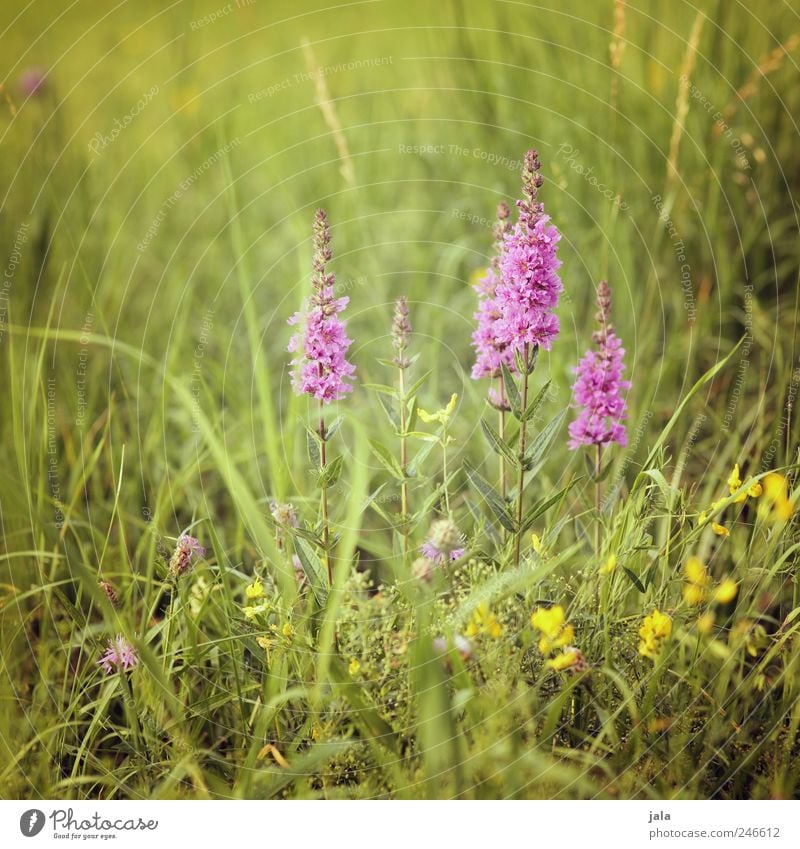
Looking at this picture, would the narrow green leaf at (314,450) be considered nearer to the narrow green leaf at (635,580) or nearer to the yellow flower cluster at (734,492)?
the narrow green leaf at (635,580)

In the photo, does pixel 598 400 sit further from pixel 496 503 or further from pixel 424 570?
pixel 424 570

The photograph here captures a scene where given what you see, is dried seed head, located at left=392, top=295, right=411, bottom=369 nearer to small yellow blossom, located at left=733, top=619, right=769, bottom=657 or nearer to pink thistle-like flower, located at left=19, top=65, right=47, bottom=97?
small yellow blossom, located at left=733, top=619, right=769, bottom=657

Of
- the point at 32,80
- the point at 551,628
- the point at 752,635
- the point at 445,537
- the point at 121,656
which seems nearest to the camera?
the point at 445,537

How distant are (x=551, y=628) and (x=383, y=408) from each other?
557mm

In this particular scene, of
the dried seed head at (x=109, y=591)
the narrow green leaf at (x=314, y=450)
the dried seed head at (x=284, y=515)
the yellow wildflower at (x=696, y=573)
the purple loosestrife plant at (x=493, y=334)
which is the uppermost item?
the purple loosestrife plant at (x=493, y=334)

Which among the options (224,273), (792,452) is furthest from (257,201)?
(792,452)

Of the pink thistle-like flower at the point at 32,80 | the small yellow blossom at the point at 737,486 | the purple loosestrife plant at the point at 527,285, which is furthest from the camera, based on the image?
the pink thistle-like flower at the point at 32,80

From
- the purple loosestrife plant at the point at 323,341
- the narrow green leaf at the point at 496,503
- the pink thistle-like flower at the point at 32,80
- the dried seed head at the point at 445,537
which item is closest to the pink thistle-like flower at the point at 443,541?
the dried seed head at the point at 445,537

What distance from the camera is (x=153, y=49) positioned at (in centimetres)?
265

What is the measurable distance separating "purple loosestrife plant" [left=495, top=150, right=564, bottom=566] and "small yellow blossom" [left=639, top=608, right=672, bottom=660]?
0.35 m

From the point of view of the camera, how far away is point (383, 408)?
5.76 feet

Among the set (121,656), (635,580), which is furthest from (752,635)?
(121,656)

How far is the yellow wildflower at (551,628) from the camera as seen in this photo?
159 centimetres
